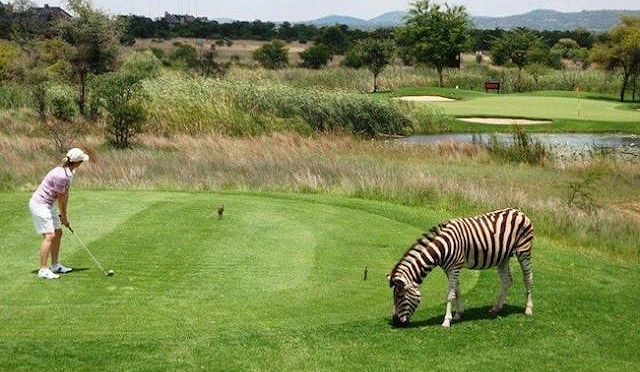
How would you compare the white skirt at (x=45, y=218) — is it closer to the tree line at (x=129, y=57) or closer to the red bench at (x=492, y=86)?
the tree line at (x=129, y=57)

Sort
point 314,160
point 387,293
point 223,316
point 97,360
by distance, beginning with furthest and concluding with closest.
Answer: point 314,160
point 387,293
point 223,316
point 97,360

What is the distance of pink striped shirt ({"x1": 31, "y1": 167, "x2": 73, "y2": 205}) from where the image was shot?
454 inches

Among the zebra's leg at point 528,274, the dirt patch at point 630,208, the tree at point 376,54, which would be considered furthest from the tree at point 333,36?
the zebra's leg at point 528,274

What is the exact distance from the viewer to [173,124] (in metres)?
32.9

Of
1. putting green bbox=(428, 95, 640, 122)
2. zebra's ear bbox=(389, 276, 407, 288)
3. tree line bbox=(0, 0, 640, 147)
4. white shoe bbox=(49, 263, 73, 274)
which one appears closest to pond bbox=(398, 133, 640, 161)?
putting green bbox=(428, 95, 640, 122)

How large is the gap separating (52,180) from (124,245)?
1545 millimetres

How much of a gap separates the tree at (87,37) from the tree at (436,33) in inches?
1280

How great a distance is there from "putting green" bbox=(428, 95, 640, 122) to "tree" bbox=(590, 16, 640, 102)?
2685 millimetres

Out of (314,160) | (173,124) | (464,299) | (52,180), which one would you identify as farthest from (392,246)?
(173,124)

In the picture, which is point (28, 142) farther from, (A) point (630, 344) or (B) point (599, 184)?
(A) point (630, 344)

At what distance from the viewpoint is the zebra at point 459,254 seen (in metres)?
9.66

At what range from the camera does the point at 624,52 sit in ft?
169

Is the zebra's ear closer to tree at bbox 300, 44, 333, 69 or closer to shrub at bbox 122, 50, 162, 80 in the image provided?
shrub at bbox 122, 50, 162, 80

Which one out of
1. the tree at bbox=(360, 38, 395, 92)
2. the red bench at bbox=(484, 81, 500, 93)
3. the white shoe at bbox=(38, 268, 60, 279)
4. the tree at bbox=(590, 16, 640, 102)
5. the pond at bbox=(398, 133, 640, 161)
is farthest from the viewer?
the red bench at bbox=(484, 81, 500, 93)
